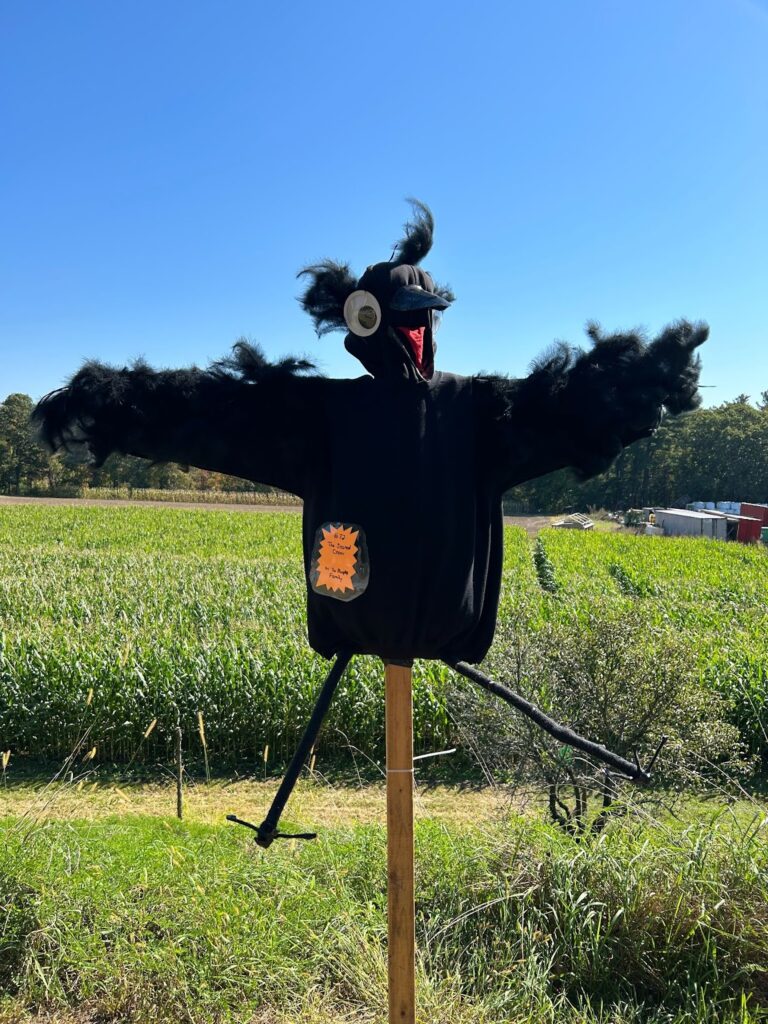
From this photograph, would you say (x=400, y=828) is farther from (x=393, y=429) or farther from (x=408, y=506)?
(x=393, y=429)

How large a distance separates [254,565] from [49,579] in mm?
4643

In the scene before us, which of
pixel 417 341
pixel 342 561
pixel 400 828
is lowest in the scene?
pixel 400 828

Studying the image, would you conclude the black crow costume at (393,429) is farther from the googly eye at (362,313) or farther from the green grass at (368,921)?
the green grass at (368,921)

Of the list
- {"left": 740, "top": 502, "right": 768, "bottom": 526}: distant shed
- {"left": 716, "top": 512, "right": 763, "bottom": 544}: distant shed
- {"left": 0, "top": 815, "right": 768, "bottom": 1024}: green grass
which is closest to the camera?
{"left": 0, "top": 815, "right": 768, "bottom": 1024}: green grass

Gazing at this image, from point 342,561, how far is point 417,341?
56 cm

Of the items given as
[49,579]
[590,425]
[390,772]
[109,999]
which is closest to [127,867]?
[109,999]

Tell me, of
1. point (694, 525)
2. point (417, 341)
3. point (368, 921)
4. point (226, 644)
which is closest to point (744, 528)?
point (694, 525)

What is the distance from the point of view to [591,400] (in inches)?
63.9

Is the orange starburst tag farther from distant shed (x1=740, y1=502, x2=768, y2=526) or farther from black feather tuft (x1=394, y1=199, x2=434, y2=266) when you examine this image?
distant shed (x1=740, y1=502, x2=768, y2=526)

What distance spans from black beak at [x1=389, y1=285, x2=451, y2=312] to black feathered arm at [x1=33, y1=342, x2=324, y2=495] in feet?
0.99

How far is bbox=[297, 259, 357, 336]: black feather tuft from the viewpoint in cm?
176

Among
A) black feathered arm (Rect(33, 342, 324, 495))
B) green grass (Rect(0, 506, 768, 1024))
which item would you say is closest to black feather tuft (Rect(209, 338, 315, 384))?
black feathered arm (Rect(33, 342, 324, 495))

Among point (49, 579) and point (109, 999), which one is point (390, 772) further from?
point (49, 579)

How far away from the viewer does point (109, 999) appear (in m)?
2.72
